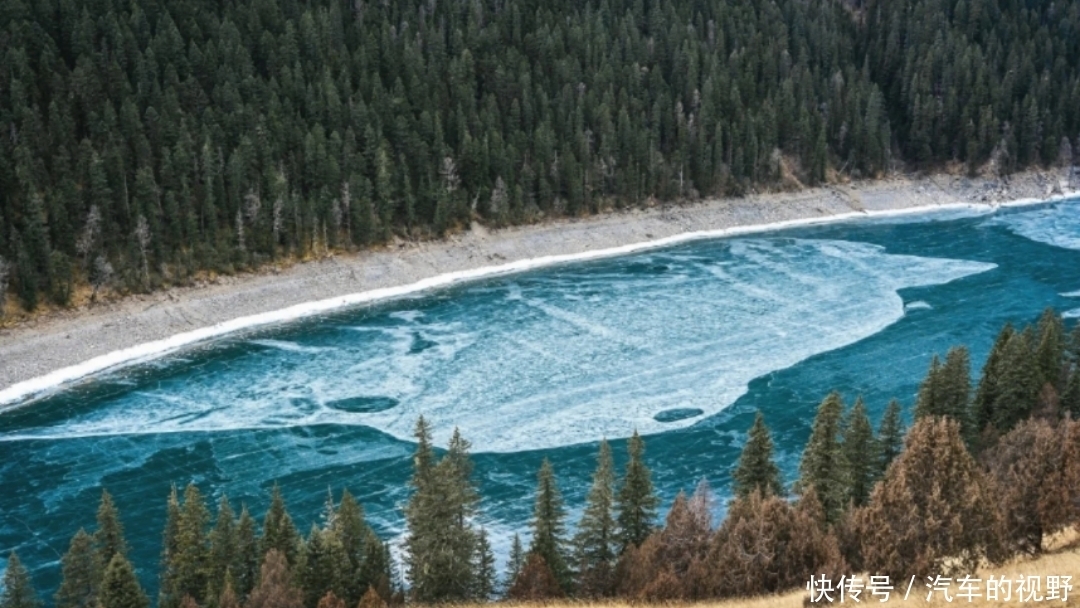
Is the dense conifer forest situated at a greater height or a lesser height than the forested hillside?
lesser

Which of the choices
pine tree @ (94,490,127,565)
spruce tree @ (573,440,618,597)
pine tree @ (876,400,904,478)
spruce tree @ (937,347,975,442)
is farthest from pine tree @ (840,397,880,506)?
pine tree @ (94,490,127,565)

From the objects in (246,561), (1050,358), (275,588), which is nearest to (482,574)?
(275,588)

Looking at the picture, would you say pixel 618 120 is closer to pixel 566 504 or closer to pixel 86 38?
pixel 86 38

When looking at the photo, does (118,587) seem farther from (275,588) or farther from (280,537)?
(275,588)

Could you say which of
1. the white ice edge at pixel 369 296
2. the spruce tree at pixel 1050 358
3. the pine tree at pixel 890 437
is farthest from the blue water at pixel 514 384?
the spruce tree at pixel 1050 358

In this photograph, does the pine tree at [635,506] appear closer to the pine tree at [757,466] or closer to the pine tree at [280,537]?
the pine tree at [757,466]

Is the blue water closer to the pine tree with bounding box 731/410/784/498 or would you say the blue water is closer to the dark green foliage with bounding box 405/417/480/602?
the dark green foliage with bounding box 405/417/480/602
